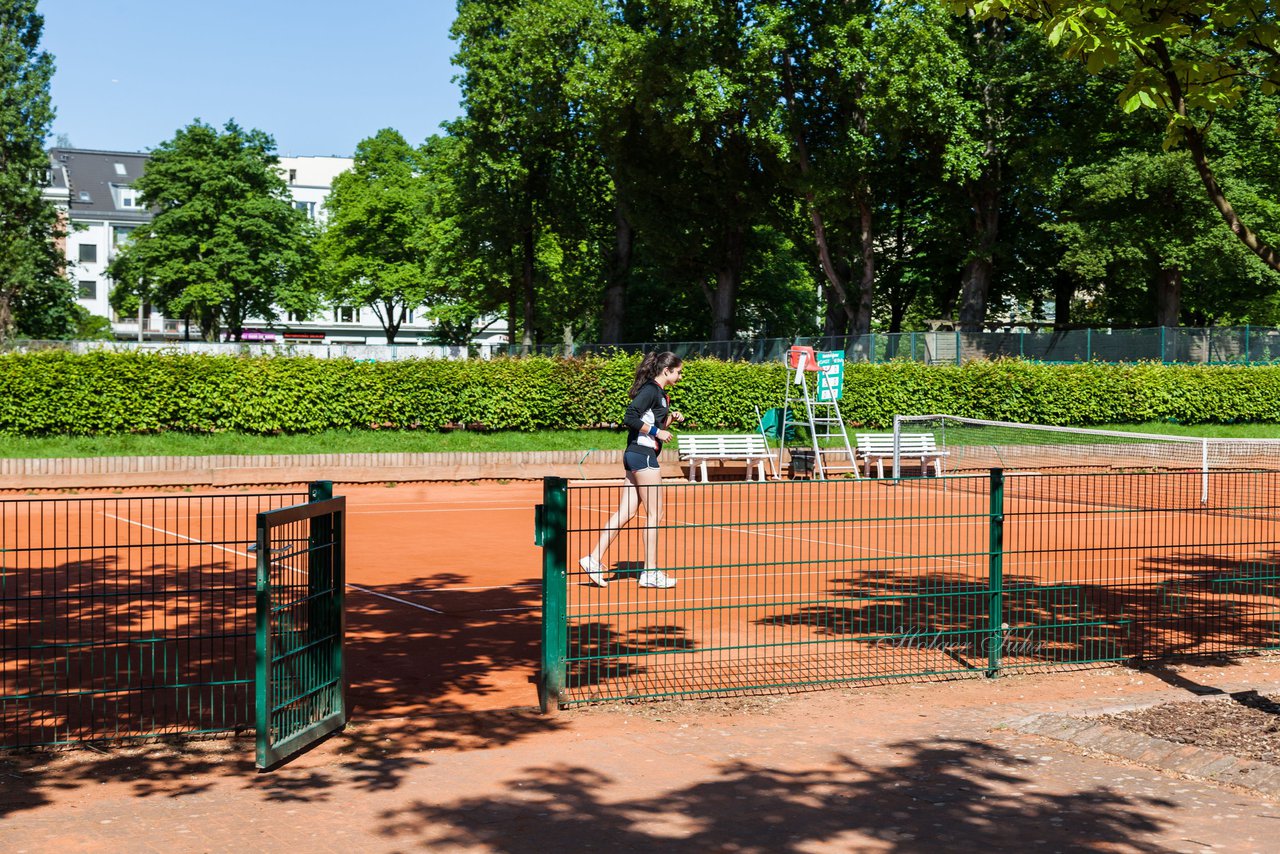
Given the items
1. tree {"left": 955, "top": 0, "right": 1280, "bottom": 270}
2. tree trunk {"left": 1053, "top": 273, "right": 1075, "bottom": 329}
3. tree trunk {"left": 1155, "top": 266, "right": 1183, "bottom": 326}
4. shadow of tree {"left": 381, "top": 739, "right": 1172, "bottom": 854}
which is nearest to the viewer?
shadow of tree {"left": 381, "top": 739, "right": 1172, "bottom": 854}

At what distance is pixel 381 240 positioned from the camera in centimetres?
7775

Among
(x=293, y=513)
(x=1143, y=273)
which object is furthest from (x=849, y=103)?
(x=293, y=513)

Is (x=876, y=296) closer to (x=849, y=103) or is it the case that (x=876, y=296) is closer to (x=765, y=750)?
(x=849, y=103)

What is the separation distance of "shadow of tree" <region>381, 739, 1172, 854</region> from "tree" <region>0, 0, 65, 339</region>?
58149 mm

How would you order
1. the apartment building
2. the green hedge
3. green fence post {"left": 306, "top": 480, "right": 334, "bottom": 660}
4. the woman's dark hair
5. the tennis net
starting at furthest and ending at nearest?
the apartment building, the green hedge, the tennis net, the woman's dark hair, green fence post {"left": 306, "top": 480, "right": 334, "bottom": 660}

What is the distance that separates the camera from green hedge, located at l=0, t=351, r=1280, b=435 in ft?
87.9

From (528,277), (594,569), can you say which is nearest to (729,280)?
(528,277)

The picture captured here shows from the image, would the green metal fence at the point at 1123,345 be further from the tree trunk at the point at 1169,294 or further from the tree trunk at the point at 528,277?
the tree trunk at the point at 528,277

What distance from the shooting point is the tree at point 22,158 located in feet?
184

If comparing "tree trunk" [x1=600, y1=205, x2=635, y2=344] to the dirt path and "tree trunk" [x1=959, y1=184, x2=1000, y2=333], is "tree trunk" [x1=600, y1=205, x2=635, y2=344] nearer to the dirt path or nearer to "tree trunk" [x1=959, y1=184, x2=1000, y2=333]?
"tree trunk" [x1=959, y1=184, x2=1000, y2=333]

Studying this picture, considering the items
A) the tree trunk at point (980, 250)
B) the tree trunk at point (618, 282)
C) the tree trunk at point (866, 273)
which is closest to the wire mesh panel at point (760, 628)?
the tree trunk at point (866, 273)

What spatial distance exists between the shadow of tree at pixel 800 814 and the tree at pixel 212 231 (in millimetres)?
66271

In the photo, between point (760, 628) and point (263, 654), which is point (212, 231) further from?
point (263, 654)

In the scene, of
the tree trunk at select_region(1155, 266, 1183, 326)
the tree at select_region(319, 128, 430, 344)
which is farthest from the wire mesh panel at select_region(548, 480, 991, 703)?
the tree at select_region(319, 128, 430, 344)
